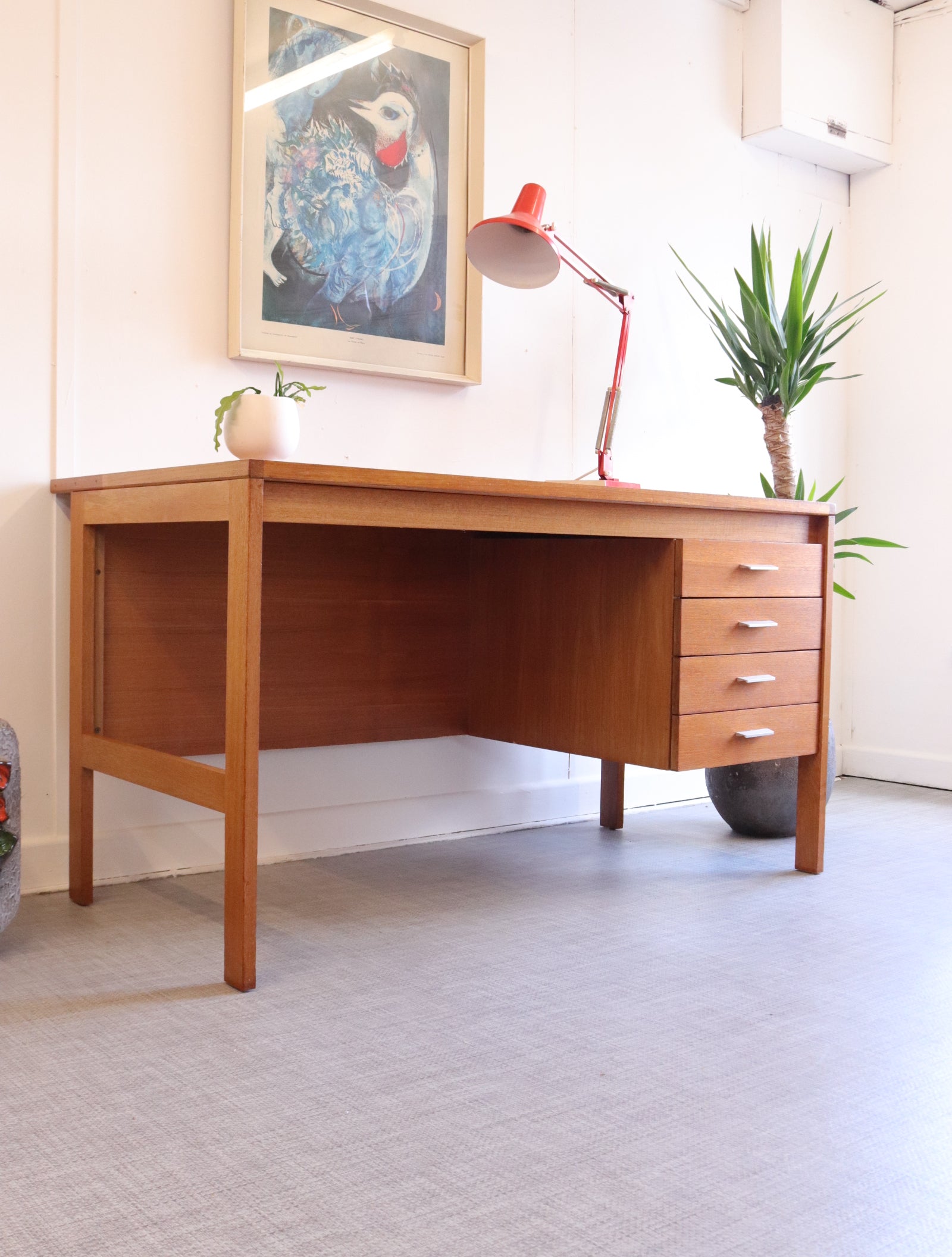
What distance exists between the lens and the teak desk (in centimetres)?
172

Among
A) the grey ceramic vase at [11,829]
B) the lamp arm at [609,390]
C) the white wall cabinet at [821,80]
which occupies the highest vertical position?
the white wall cabinet at [821,80]

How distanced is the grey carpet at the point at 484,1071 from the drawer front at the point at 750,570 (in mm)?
593

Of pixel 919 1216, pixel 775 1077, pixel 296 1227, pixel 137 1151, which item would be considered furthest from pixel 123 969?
pixel 919 1216

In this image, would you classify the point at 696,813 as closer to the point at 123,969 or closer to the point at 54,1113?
the point at 123,969

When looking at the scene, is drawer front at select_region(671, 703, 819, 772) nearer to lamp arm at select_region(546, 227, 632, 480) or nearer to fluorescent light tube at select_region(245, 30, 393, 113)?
lamp arm at select_region(546, 227, 632, 480)

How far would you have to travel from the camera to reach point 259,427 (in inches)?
73.7

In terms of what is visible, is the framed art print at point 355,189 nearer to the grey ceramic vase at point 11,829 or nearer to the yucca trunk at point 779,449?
the yucca trunk at point 779,449

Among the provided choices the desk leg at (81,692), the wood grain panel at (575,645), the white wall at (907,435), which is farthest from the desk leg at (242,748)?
the white wall at (907,435)

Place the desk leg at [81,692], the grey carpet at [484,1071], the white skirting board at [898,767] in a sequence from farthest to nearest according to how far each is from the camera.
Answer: the white skirting board at [898,767], the desk leg at [81,692], the grey carpet at [484,1071]

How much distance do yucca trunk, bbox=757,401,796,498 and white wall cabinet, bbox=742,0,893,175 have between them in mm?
1014

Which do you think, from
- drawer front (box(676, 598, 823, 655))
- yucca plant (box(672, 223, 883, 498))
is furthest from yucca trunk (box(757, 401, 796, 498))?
drawer front (box(676, 598, 823, 655))

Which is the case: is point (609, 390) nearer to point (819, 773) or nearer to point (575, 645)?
point (575, 645)

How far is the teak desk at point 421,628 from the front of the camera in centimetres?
172

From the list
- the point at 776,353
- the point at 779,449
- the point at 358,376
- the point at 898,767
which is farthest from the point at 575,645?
the point at 898,767
